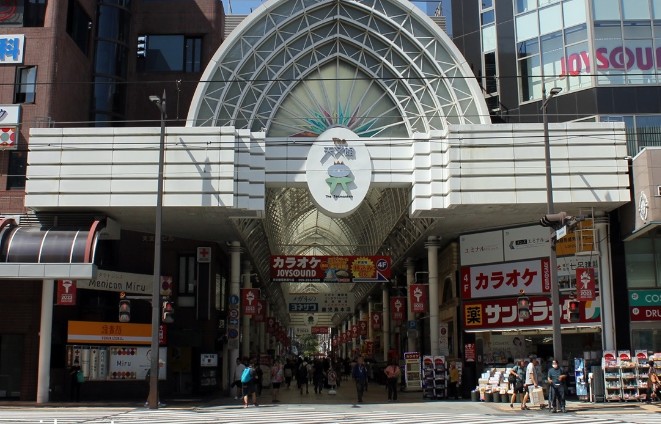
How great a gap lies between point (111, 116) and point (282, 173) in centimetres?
1513

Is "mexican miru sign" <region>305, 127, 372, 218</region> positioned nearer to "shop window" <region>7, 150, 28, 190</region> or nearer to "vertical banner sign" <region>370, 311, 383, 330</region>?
"shop window" <region>7, 150, 28, 190</region>

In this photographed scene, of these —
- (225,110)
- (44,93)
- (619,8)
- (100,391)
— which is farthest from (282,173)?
(619,8)

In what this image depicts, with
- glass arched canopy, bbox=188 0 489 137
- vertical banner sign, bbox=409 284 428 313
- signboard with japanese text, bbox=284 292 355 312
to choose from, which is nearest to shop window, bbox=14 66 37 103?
A: glass arched canopy, bbox=188 0 489 137

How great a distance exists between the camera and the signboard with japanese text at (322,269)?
124 feet

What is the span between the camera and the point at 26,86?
34688 millimetres

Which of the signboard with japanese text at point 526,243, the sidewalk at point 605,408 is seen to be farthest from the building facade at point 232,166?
the sidewalk at point 605,408

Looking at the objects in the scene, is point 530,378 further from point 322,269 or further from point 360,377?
point 322,269

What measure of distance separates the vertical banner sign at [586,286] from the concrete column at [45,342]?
73.8ft

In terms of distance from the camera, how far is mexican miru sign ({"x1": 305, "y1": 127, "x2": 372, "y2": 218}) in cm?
3262

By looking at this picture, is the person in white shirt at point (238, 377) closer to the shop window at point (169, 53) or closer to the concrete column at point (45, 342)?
the concrete column at point (45, 342)

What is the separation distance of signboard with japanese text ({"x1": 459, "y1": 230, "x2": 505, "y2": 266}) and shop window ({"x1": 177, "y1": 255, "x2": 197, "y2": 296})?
15.0m

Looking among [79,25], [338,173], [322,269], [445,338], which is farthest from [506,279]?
[79,25]

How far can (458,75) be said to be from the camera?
114 ft

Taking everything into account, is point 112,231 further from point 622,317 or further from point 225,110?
point 622,317
